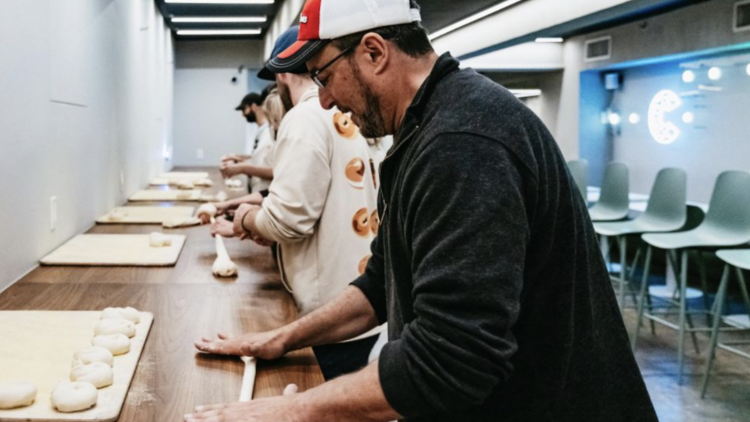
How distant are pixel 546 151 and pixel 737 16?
17.0 ft

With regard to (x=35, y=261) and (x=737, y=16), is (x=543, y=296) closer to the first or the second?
(x=35, y=261)

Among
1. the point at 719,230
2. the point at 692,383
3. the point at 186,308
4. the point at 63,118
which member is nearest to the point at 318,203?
the point at 186,308

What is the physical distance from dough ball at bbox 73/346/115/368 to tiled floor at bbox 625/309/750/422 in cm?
283

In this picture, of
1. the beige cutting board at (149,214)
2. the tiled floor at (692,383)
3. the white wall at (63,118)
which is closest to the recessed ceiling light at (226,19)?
the white wall at (63,118)

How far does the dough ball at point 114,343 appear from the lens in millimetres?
1287

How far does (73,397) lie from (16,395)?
0.09 meters

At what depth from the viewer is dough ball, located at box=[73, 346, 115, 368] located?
47.0 inches

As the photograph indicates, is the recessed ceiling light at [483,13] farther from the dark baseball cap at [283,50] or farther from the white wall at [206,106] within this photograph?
the dark baseball cap at [283,50]

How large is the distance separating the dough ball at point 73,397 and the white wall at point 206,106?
8072 mm

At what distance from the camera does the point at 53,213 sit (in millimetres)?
2406

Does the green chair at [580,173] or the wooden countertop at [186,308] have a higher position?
the green chair at [580,173]

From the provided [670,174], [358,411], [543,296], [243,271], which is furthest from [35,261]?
[670,174]

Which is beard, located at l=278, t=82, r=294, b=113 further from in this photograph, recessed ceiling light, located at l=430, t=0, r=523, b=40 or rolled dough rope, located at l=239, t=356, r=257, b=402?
recessed ceiling light, located at l=430, t=0, r=523, b=40

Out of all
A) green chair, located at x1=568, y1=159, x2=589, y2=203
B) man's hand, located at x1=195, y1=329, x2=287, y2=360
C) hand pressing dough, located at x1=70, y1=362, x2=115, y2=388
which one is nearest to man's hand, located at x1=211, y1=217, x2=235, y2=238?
man's hand, located at x1=195, y1=329, x2=287, y2=360
